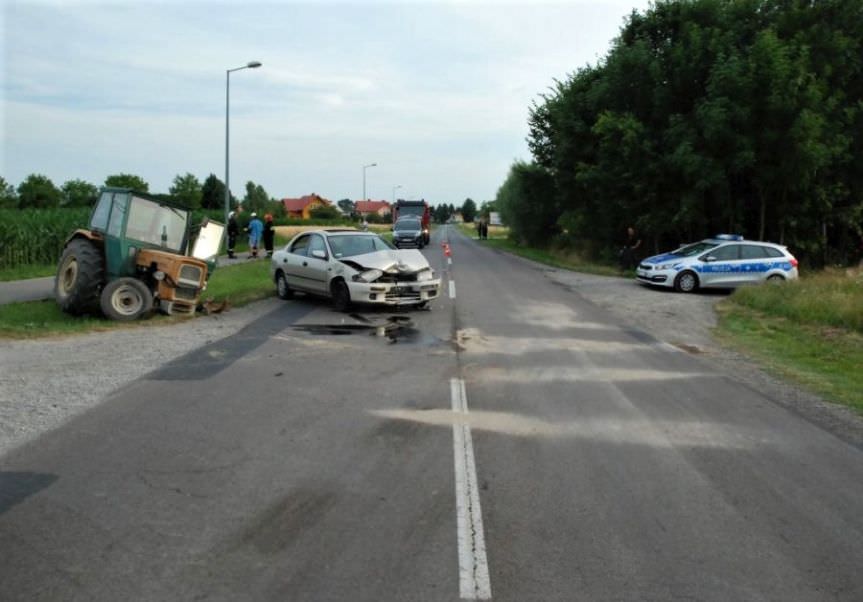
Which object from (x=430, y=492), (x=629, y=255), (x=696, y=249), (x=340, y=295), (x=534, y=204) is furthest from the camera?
(x=534, y=204)

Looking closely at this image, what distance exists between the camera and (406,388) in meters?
8.32

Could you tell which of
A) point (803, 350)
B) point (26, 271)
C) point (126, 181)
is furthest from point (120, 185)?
point (803, 350)

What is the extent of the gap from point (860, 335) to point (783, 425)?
6.96 m

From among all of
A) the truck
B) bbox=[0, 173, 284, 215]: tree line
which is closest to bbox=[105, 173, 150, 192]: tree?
bbox=[0, 173, 284, 215]: tree line

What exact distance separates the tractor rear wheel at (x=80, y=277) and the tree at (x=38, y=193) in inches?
2860

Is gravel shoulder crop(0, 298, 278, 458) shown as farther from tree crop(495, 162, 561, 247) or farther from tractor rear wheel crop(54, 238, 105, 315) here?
tree crop(495, 162, 561, 247)

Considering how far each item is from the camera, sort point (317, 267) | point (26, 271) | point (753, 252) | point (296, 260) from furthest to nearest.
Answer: point (26, 271) < point (753, 252) < point (296, 260) < point (317, 267)

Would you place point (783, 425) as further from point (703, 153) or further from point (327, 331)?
point (703, 153)

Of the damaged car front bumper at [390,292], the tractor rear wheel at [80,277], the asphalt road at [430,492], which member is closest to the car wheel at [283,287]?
the damaged car front bumper at [390,292]

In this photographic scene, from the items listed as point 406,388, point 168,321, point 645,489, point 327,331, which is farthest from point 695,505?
point 168,321

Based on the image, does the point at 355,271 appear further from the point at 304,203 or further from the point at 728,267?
the point at 304,203

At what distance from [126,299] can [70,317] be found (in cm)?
118

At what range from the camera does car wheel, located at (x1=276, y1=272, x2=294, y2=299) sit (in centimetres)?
1722

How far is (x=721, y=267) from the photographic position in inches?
832
